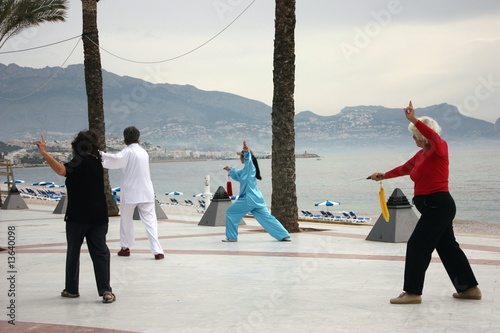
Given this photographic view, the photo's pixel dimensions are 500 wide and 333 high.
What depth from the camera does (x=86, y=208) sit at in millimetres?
6445

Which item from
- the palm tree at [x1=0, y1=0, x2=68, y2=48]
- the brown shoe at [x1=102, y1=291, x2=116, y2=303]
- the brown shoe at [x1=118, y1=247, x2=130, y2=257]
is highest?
the palm tree at [x1=0, y1=0, x2=68, y2=48]

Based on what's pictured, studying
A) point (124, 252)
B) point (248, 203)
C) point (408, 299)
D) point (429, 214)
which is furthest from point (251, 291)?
point (248, 203)

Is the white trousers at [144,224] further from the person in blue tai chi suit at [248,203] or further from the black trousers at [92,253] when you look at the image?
the black trousers at [92,253]

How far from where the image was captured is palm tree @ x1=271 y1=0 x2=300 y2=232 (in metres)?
13.2

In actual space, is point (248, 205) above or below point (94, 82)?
below

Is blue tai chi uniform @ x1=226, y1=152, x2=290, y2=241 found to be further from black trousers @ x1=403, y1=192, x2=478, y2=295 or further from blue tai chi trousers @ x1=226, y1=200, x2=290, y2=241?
black trousers @ x1=403, y1=192, x2=478, y2=295

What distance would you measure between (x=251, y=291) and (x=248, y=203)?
15.0 feet

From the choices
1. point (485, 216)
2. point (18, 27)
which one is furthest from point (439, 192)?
point (485, 216)

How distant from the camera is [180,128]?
14350 centimetres

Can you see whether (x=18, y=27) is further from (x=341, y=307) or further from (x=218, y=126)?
(x=218, y=126)

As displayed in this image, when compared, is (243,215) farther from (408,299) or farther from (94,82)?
(94,82)

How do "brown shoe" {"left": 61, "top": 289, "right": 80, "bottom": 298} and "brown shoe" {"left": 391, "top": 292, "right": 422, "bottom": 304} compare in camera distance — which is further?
"brown shoe" {"left": 61, "top": 289, "right": 80, "bottom": 298}

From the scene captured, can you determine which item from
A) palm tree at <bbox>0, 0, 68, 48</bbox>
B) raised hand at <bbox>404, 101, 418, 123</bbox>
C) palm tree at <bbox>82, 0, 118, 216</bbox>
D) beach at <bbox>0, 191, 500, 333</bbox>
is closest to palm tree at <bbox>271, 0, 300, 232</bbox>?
beach at <bbox>0, 191, 500, 333</bbox>

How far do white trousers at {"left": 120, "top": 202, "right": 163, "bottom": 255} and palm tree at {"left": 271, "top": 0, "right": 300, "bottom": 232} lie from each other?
4.07 metres
